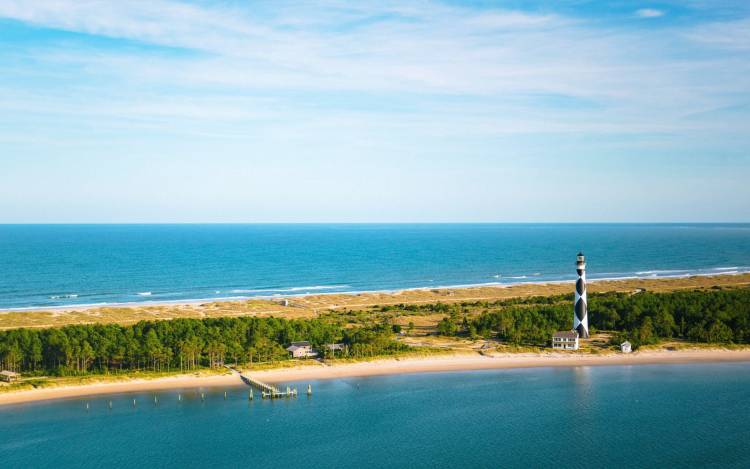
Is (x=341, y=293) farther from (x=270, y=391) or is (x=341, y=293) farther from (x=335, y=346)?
(x=270, y=391)

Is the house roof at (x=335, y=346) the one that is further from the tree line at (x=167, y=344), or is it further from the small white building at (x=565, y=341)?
the small white building at (x=565, y=341)

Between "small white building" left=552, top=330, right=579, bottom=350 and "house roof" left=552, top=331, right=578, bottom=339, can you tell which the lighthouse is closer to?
"house roof" left=552, top=331, right=578, bottom=339

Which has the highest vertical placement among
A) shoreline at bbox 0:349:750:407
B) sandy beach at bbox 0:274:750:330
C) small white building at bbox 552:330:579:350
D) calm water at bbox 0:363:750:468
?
sandy beach at bbox 0:274:750:330

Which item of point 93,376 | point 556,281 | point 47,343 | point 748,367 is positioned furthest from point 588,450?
point 556,281

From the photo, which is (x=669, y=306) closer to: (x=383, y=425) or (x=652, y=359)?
(x=652, y=359)

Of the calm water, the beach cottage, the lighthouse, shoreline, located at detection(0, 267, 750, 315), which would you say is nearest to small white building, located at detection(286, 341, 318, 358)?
the calm water

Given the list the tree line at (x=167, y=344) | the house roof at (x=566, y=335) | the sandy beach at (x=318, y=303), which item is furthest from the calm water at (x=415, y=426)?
the sandy beach at (x=318, y=303)
